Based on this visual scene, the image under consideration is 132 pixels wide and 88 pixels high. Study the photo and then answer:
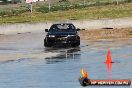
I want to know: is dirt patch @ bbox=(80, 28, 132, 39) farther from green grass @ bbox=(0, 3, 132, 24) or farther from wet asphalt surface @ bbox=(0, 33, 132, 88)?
green grass @ bbox=(0, 3, 132, 24)

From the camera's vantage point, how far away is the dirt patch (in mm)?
42209

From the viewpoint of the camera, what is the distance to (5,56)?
28.5 metres

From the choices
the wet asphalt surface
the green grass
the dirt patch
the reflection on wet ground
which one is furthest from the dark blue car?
the green grass

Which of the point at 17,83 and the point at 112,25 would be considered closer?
the point at 17,83

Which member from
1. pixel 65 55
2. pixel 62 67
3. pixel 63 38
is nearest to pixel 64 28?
pixel 63 38

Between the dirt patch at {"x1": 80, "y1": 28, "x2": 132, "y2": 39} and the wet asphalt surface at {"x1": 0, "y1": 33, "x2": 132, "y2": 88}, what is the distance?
8.35 metres

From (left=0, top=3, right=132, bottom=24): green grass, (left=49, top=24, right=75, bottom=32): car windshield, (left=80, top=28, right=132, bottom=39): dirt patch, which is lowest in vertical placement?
(left=0, top=3, right=132, bottom=24): green grass

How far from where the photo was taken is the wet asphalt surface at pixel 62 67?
17875 mm

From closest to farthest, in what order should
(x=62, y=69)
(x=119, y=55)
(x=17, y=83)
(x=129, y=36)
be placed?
(x=17, y=83) < (x=62, y=69) < (x=119, y=55) < (x=129, y=36)

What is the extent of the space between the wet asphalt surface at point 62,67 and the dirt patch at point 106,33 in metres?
8.35

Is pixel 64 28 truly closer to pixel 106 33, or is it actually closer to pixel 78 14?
pixel 106 33

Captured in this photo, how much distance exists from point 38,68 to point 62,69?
115 centimetres

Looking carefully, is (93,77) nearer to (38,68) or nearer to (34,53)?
(38,68)

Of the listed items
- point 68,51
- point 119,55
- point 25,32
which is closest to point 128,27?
point 25,32
